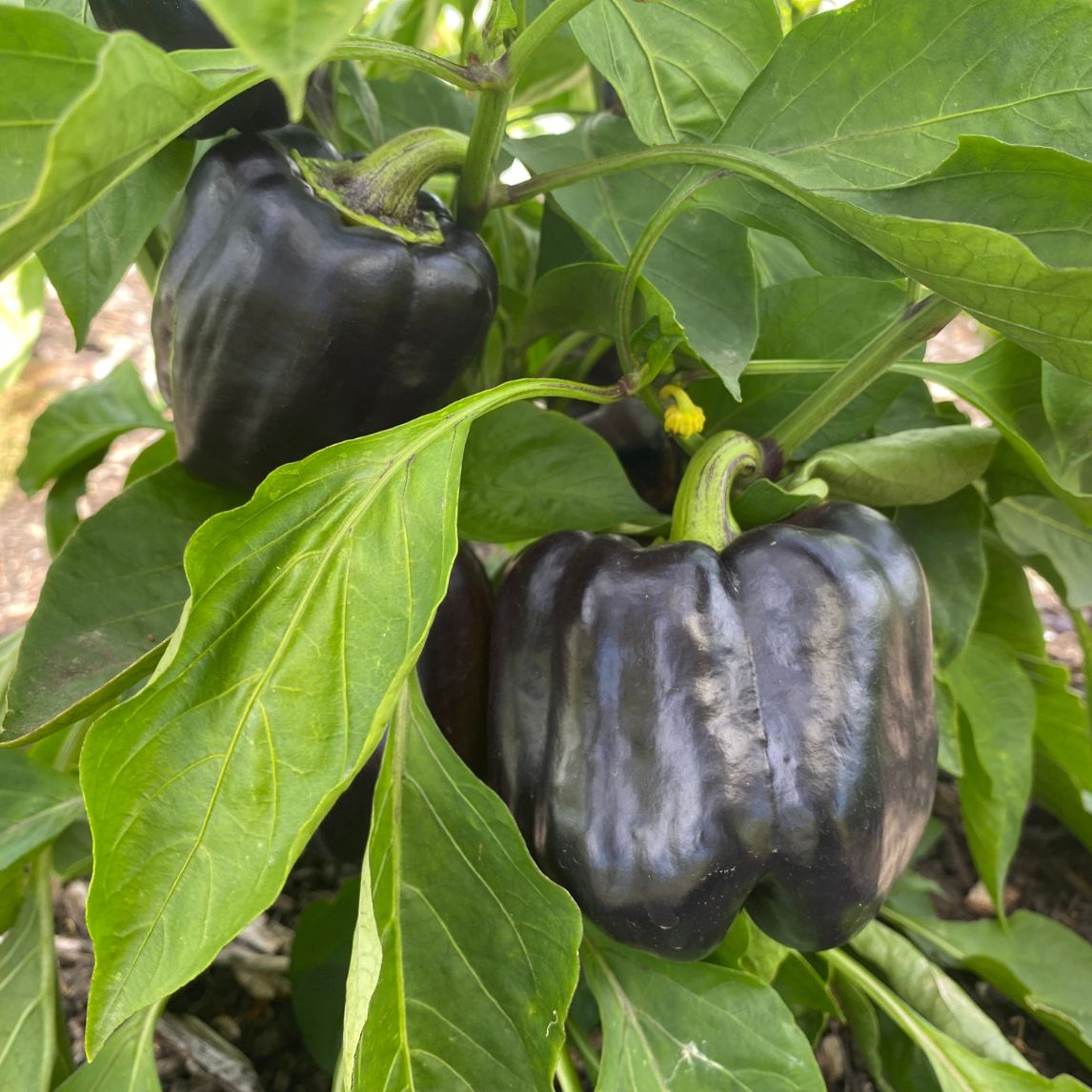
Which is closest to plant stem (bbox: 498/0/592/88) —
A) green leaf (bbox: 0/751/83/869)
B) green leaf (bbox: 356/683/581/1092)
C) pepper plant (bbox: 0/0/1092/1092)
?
pepper plant (bbox: 0/0/1092/1092)

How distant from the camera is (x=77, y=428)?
3.18 ft

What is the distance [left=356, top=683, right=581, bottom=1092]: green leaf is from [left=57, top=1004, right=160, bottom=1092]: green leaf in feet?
0.79

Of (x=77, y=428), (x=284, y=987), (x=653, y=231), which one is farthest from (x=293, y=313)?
(x=284, y=987)

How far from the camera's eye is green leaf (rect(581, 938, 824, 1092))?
0.59 meters

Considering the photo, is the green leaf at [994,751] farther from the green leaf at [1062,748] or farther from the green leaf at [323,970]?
the green leaf at [323,970]

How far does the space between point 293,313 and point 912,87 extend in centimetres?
36

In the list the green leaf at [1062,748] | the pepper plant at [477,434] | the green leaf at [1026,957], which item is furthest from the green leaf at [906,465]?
the green leaf at [1026,957]

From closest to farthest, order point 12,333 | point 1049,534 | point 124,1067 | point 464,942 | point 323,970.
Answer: point 464,942
point 124,1067
point 323,970
point 1049,534
point 12,333

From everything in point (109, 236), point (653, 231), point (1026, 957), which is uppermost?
point (109, 236)

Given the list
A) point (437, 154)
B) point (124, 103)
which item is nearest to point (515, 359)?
point (437, 154)

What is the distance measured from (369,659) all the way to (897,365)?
1.47 feet

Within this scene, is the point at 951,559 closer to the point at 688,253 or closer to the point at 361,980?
the point at 688,253

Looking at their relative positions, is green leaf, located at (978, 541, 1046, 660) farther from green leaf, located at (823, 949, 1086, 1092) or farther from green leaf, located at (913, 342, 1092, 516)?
green leaf, located at (823, 949, 1086, 1092)

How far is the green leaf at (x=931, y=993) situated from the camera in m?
0.86
